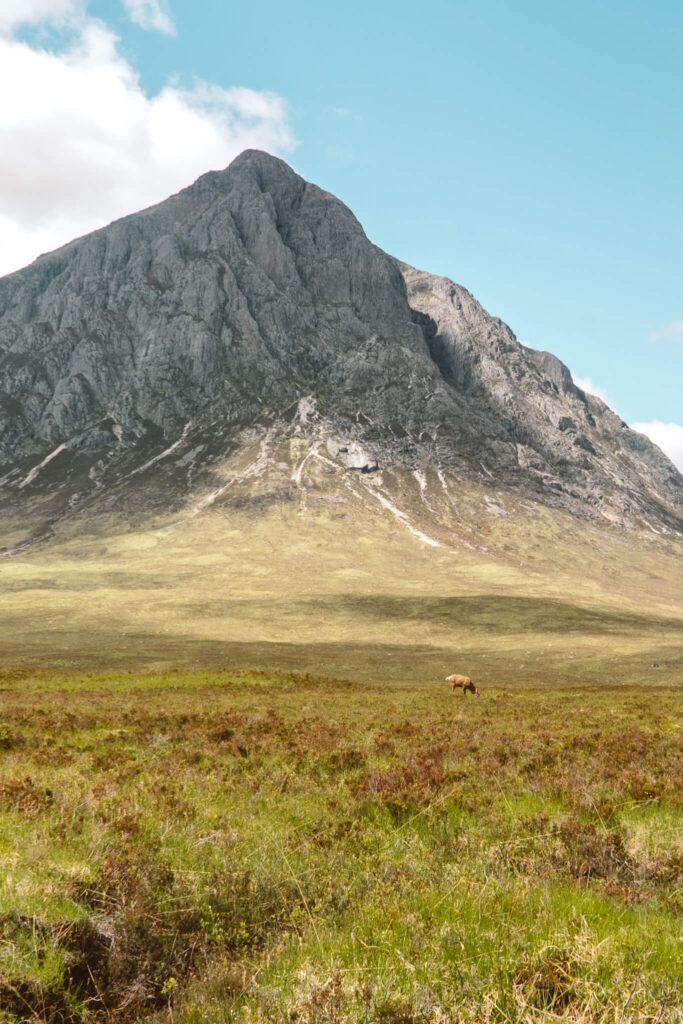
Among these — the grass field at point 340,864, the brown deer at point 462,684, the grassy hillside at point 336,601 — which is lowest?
the grassy hillside at point 336,601

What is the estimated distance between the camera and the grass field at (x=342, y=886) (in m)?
4.26

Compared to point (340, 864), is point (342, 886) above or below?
above

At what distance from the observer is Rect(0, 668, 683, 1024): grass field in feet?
14.0

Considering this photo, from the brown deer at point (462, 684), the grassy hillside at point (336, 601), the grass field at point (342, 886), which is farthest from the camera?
the grassy hillside at point (336, 601)

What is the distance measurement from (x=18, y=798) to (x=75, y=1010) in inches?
183

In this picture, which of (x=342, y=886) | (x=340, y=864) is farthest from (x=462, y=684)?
(x=342, y=886)

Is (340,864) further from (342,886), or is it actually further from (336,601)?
(336,601)

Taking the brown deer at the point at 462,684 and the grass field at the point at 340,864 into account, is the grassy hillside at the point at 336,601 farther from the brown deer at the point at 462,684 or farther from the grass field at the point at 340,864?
the grass field at the point at 340,864

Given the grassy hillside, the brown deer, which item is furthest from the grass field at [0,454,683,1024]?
the grassy hillside

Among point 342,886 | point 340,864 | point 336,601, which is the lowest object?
point 336,601

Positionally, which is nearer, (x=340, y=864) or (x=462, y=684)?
(x=340, y=864)

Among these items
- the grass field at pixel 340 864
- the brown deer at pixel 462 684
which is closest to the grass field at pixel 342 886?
the grass field at pixel 340 864

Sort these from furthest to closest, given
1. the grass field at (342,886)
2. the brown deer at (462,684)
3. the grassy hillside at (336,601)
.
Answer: the grassy hillside at (336,601) → the brown deer at (462,684) → the grass field at (342,886)

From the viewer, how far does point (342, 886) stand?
6164mm
